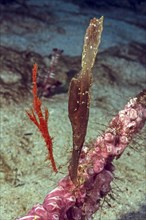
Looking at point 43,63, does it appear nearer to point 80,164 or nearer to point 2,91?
point 2,91

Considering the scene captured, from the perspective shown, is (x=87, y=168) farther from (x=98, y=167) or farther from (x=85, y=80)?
(x=85, y=80)

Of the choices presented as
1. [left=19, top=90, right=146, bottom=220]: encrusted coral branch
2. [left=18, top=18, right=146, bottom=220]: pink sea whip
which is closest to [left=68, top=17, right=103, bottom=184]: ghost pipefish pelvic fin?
[left=18, top=18, right=146, bottom=220]: pink sea whip

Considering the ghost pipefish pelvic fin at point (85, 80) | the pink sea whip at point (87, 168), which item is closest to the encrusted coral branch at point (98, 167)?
the pink sea whip at point (87, 168)

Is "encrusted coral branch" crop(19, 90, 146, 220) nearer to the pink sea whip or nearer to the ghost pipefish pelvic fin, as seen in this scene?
the pink sea whip

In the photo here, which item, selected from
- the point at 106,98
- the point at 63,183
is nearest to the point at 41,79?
the point at 106,98

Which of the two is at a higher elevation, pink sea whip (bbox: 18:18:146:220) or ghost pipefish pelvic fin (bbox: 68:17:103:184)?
ghost pipefish pelvic fin (bbox: 68:17:103:184)

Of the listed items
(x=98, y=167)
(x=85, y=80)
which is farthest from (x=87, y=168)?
(x=85, y=80)

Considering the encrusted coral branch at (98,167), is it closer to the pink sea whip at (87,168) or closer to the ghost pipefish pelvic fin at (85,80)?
the pink sea whip at (87,168)

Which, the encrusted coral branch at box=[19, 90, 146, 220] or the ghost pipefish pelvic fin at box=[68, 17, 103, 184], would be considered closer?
the ghost pipefish pelvic fin at box=[68, 17, 103, 184]
